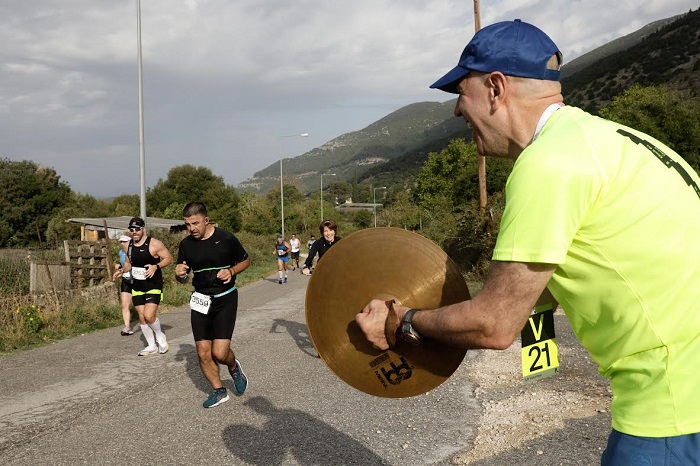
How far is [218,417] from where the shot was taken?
6312 mm

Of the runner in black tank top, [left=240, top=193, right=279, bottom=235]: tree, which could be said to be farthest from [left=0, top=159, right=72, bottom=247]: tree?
the runner in black tank top

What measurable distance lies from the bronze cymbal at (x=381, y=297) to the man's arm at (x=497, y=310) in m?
0.30

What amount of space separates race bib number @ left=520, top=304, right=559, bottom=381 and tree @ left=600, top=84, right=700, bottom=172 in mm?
41833

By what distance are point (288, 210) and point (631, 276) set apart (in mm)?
73112

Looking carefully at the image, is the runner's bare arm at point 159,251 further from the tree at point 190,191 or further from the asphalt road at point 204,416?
the tree at point 190,191

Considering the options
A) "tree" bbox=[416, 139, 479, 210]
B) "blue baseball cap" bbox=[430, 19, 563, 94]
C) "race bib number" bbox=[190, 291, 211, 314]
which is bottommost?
"race bib number" bbox=[190, 291, 211, 314]

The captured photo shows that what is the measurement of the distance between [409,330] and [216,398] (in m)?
5.34

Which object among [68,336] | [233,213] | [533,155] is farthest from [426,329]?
[233,213]

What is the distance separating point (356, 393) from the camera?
22.9 feet

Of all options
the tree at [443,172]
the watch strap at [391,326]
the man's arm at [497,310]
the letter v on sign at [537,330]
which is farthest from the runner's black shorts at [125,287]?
the tree at [443,172]

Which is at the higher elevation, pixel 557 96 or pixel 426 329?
pixel 557 96

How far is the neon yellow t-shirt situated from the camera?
150 centimetres

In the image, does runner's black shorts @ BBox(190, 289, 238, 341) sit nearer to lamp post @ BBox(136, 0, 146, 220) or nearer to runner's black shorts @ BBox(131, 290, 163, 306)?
runner's black shorts @ BBox(131, 290, 163, 306)

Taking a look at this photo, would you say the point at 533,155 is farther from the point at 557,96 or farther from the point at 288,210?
the point at 288,210
